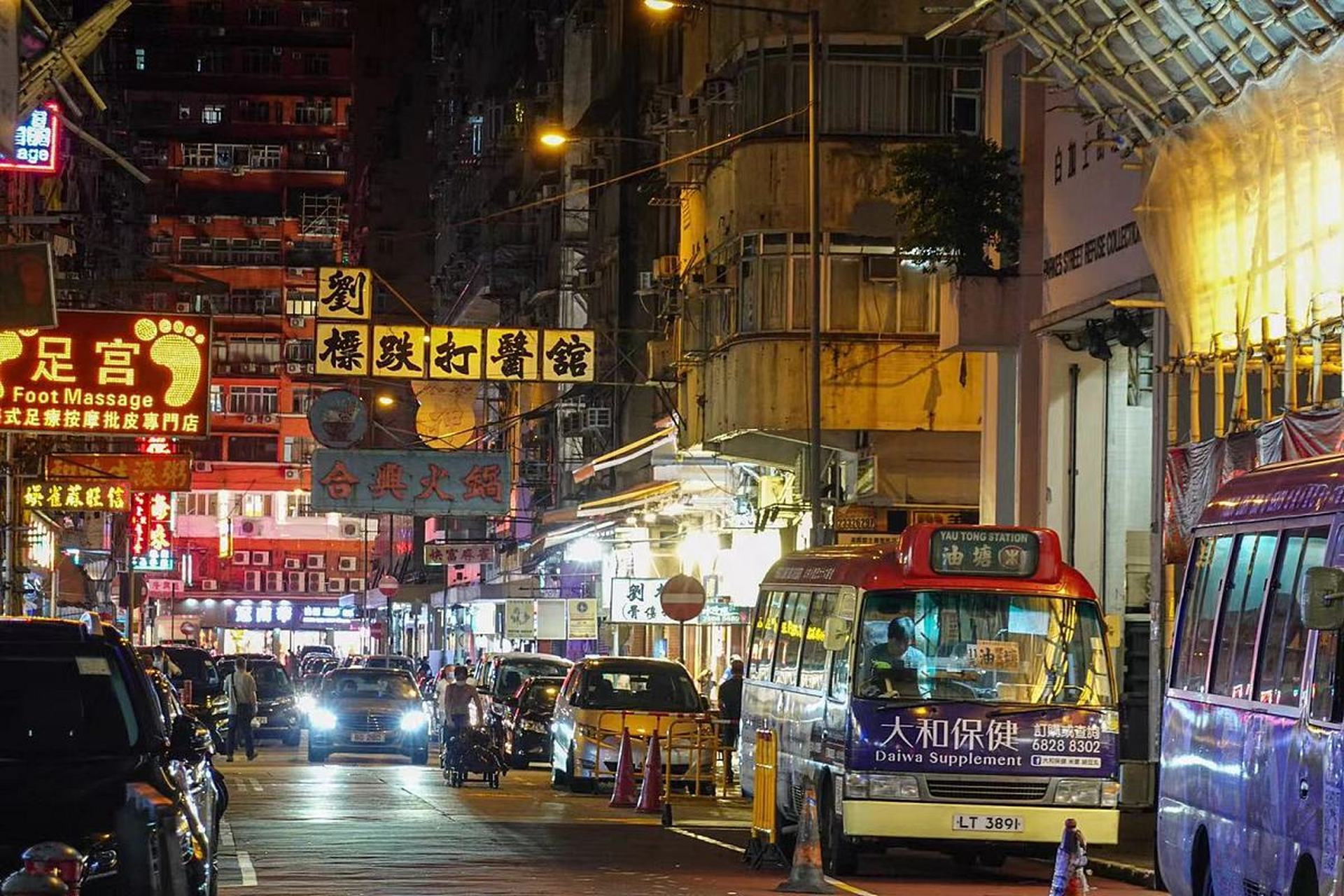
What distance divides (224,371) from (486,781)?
118725 mm

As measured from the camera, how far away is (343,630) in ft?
487

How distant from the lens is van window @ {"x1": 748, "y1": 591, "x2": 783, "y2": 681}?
966 inches

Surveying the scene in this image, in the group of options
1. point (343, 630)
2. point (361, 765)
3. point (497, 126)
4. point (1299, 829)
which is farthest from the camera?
point (343, 630)

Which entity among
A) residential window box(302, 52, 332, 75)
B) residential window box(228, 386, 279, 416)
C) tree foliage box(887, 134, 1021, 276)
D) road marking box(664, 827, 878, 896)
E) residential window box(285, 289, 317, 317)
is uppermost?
residential window box(302, 52, 332, 75)

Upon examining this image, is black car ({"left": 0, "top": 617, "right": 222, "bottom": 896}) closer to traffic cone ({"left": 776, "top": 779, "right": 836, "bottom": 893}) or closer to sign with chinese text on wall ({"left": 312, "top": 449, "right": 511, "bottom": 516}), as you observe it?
traffic cone ({"left": 776, "top": 779, "right": 836, "bottom": 893})

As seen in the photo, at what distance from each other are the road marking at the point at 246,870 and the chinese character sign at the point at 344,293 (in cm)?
2403

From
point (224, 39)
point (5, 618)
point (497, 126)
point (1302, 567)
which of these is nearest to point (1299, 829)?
point (1302, 567)

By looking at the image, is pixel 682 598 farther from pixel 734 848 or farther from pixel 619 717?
pixel 734 848

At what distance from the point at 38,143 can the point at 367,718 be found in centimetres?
1092

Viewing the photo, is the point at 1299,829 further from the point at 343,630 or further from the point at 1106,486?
the point at 343,630

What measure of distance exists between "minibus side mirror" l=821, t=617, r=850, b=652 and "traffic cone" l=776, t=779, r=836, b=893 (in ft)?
8.27

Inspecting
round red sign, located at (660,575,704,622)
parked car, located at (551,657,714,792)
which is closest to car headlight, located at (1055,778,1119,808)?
parked car, located at (551,657,714,792)

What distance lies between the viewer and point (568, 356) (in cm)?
4434

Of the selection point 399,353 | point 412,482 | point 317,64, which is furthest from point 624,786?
point 317,64
